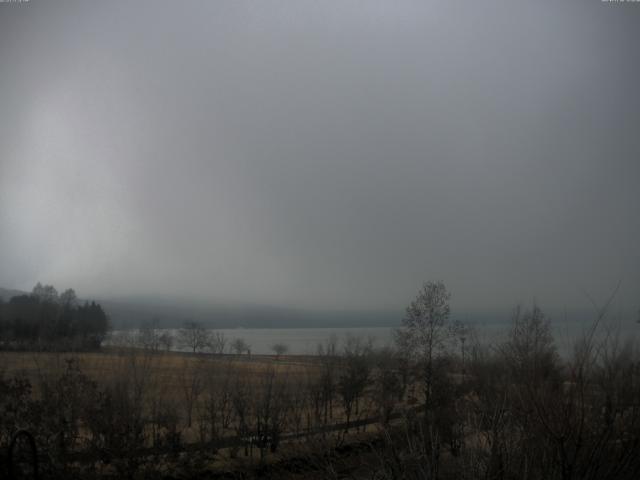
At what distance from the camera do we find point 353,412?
40188 mm

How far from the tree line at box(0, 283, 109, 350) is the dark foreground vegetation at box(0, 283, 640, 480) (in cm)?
144

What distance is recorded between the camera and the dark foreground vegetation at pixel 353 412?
719 cm

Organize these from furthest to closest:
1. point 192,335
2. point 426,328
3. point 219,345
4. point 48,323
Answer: point 192,335 < point 219,345 < point 426,328 < point 48,323

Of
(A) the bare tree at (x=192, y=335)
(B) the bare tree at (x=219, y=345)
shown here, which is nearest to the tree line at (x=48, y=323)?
(B) the bare tree at (x=219, y=345)

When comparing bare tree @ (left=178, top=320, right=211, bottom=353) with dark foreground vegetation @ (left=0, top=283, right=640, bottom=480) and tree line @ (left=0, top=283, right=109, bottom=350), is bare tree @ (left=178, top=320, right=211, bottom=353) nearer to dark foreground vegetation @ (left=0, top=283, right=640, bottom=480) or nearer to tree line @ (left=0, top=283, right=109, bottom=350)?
dark foreground vegetation @ (left=0, top=283, right=640, bottom=480)

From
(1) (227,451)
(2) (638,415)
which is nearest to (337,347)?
(1) (227,451)

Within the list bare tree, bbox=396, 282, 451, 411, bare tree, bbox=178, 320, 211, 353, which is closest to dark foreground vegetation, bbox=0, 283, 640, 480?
bare tree, bbox=396, 282, 451, 411

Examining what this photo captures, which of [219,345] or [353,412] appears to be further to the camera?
[219,345]

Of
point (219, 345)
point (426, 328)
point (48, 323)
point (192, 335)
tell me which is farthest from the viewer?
point (192, 335)

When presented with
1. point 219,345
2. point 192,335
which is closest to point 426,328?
point 219,345

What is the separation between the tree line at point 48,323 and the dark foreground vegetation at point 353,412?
1.44m

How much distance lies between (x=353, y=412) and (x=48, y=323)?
25934 mm

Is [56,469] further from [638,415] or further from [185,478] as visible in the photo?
[638,415]

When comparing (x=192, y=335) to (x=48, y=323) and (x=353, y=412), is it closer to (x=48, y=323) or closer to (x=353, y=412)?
(x=353, y=412)
